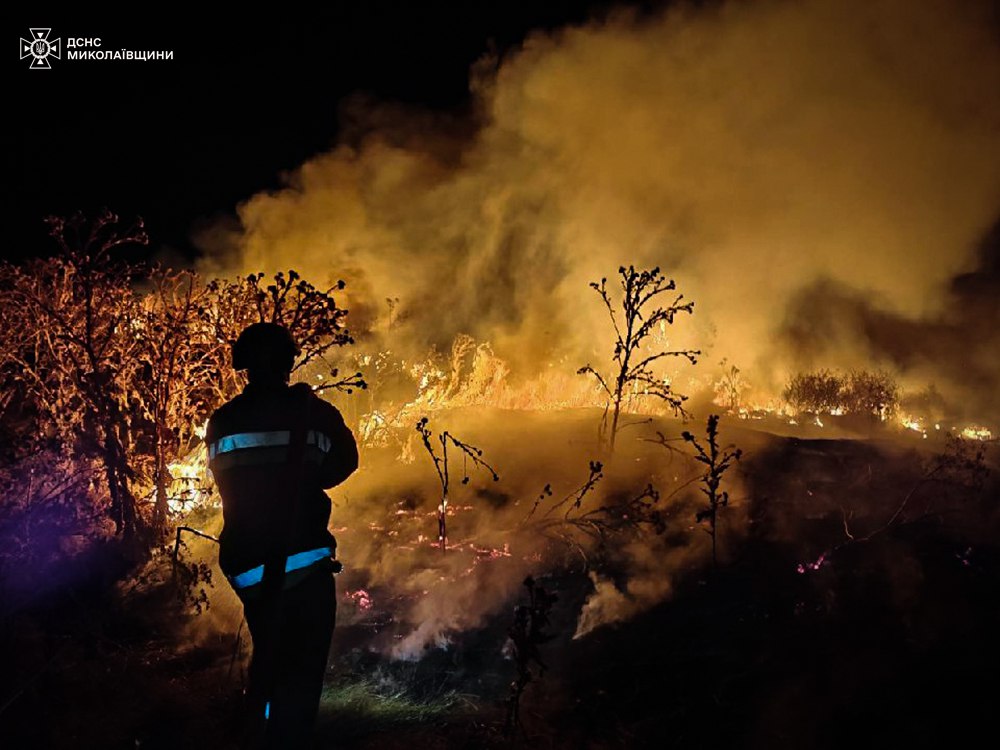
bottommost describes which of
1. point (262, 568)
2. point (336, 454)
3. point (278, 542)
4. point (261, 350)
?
point (262, 568)

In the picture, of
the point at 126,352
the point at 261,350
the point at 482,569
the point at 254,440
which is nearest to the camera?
the point at 254,440

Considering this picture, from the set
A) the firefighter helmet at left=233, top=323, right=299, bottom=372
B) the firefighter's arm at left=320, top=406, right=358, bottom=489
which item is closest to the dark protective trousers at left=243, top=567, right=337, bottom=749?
the firefighter's arm at left=320, top=406, right=358, bottom=489

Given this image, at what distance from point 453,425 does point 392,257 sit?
38.8 ft

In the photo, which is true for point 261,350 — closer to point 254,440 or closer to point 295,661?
point 254,440

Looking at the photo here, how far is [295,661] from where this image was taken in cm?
308

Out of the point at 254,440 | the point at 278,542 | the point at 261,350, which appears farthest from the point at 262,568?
the point at 261,350

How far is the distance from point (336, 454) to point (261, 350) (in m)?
0.70

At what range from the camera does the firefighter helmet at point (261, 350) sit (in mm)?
3248

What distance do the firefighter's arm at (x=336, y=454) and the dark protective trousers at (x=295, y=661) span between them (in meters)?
0.50

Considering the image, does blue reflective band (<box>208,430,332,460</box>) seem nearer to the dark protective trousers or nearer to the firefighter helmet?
the firefighter helmet

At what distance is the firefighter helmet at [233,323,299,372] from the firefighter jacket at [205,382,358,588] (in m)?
0.15

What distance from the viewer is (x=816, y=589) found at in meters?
5.93

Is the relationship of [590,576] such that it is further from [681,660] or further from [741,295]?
[741,295]

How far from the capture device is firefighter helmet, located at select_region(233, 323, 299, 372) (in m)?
3.25
